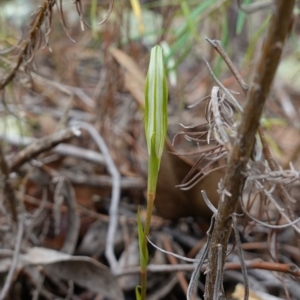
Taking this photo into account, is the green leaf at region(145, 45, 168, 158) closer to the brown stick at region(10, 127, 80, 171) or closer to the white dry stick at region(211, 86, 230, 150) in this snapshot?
the white dry stick at region(211, 86, 230, 150)

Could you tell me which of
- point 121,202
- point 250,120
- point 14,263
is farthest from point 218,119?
point 121,202

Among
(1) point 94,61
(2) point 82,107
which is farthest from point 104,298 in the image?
(1) point 94,61

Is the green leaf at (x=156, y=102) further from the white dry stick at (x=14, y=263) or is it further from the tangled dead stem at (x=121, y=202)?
the white dry stick at (x=14, y=263)

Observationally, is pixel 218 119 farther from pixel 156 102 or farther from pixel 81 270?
pixel 81 270

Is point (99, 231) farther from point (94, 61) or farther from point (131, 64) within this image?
point (94, 61)

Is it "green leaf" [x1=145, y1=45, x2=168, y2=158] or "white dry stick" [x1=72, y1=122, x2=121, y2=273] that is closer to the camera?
"green leaf" [x1=145, y1=45, x2=168, y2=158]

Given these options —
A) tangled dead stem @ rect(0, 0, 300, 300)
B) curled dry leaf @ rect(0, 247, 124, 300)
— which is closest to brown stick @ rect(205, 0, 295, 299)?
tangled dead stem @ rect(0, 0, 300, 300)

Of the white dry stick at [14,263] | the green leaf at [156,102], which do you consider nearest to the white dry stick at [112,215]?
the white dry stick at [14,263]
